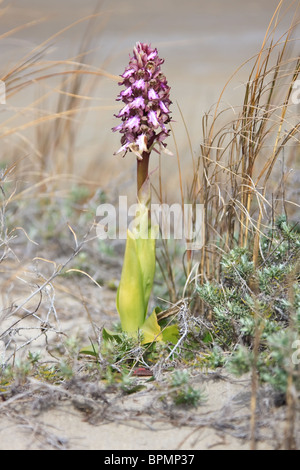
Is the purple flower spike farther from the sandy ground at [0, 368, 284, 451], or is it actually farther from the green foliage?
the sandy ground at [0, 368, 284, 451]

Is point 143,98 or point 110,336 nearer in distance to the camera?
point 143,98

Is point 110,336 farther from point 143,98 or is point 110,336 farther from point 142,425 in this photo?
point 143,98

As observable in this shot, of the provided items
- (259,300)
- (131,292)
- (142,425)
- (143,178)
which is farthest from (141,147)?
(142,425)

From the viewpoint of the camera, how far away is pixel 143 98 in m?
2.31

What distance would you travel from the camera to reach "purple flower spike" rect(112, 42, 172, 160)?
230 cm

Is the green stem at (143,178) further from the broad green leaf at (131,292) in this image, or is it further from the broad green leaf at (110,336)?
the broad green leaf at (110,336)

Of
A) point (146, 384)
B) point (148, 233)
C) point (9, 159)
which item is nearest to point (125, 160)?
point (9, 159)

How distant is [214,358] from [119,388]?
39 centimetres

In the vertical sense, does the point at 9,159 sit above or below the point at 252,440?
above

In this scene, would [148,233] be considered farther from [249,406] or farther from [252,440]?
[252,440]

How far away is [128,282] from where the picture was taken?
8.09 feet

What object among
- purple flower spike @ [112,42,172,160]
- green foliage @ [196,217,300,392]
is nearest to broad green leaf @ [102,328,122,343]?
green foliage @ [196,217,300,392]

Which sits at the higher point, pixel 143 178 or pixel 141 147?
pixel 141 147
